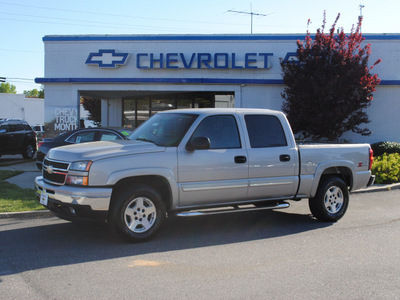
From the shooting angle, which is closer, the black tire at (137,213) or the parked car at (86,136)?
the black tire at (137,213)

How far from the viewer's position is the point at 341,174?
27.3 ft

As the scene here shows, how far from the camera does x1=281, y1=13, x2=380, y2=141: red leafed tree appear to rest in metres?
15.6

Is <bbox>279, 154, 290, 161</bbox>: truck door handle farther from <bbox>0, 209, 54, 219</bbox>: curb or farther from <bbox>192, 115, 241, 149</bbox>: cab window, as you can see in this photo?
<bbox>0, 209, 54, 219</bbox>: curb

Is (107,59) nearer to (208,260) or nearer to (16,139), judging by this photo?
(16,139)

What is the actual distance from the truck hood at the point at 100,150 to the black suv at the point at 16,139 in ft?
43.1

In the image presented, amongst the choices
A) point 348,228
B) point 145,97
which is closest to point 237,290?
point 348,228

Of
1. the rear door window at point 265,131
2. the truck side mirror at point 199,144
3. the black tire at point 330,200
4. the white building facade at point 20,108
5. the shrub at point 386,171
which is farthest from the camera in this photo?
the white building facade at point 20,108

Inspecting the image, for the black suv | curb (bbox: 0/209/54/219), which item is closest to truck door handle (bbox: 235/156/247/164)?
curb (bbox: 0/209/54/219)

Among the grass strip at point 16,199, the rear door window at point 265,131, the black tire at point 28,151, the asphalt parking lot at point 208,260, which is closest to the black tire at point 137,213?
the asphalt parking lot at point 208,260

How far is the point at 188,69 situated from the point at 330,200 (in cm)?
1116

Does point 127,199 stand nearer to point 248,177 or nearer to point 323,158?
point 248,177

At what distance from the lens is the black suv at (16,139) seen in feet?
60.5

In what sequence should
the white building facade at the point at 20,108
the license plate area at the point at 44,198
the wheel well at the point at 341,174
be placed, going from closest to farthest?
1. the license plate area at the point at 44,198
2. the wheel well at the point at 341,174
3. the white building facade at the point at 20,108

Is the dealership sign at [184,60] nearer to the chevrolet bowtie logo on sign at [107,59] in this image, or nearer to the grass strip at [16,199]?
the chevrolet bowtie logo on sign at [107,59]
